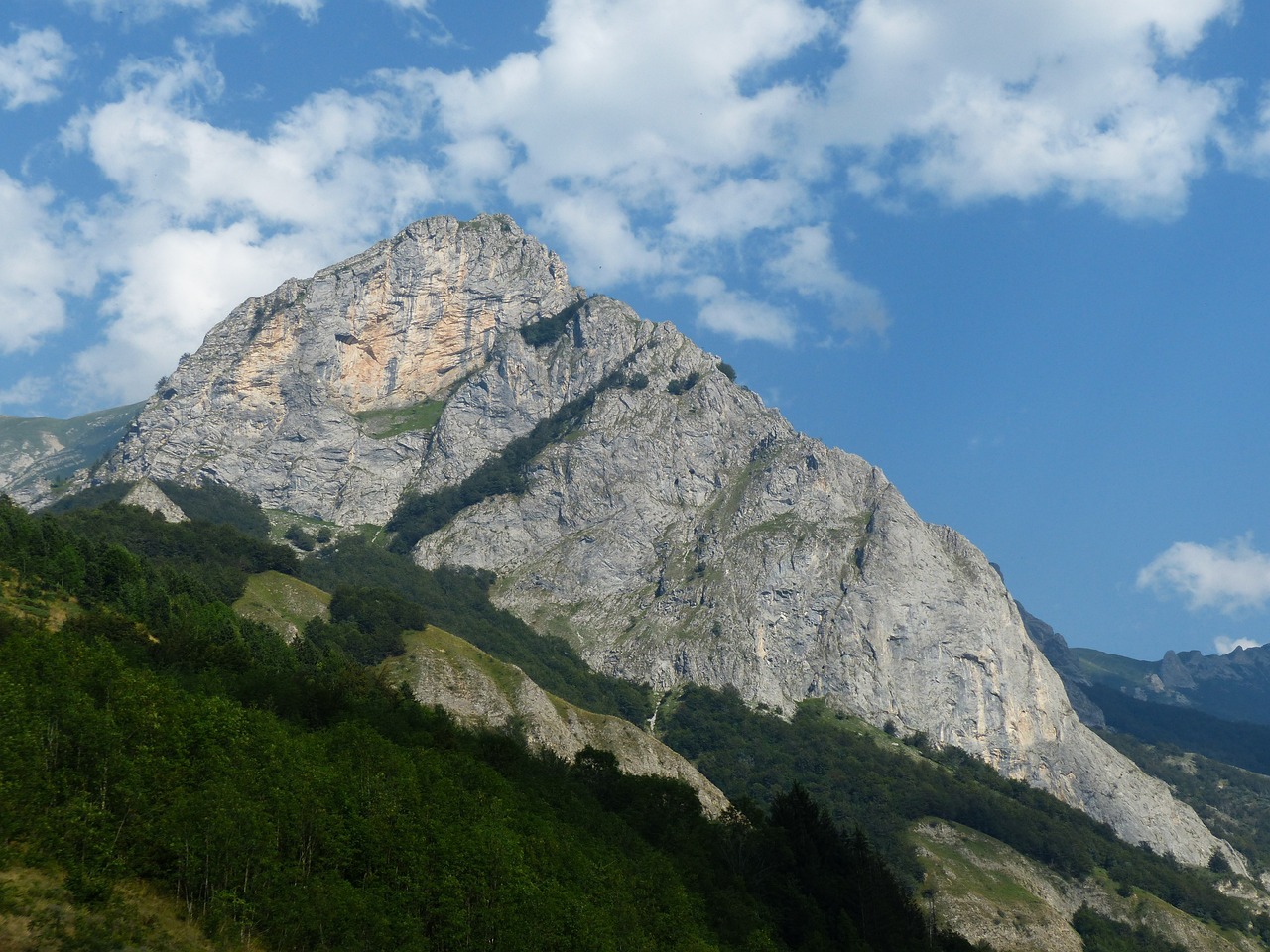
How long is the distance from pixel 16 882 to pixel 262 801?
52.2 ft

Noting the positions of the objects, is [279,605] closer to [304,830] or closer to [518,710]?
[518,710]

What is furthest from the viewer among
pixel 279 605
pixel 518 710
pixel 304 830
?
pixel 279 605

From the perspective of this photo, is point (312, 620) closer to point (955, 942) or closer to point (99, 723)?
point (955, 942)

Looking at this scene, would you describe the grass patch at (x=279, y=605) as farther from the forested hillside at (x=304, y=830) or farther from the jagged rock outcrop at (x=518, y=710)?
the forested hillside at (x=304, y=830)

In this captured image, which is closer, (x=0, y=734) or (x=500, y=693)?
(x=0, y=734)

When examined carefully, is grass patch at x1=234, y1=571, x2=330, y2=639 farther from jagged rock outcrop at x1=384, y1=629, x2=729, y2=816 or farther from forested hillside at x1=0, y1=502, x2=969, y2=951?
forested hillside at x1=0, y1=502, x2=969, y2=951

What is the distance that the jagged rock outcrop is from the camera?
522 feet

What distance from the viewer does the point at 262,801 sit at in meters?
62.4

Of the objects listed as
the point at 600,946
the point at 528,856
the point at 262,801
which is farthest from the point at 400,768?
the point at 600,946

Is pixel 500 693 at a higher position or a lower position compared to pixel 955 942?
higher

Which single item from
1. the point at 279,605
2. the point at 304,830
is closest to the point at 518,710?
the point at 279,605

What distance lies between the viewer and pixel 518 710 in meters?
162

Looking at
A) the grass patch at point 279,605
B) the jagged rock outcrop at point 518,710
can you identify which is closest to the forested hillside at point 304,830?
the jagged rock outcrop at point 518,710

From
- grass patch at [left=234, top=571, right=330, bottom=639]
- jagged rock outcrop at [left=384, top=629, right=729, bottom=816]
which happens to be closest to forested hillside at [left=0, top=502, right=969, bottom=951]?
jagged rock outcrop at [left=384, top=629, right=729, bottom=816]
